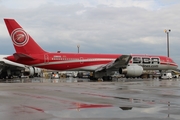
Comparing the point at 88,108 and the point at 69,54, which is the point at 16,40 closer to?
the point at 69,54

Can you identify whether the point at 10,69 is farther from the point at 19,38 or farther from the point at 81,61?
the point at 81,61

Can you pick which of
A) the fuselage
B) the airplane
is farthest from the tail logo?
the airplane

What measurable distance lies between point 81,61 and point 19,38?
8255mm

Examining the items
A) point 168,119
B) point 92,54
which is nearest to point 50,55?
point 92,54

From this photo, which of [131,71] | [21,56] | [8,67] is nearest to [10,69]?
[8,67]

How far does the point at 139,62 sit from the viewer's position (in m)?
36.4

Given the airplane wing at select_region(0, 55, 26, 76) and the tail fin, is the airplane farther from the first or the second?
the tail fin

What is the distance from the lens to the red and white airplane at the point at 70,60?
104 ft

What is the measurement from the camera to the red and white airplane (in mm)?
31641

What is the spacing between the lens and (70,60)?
110 feet

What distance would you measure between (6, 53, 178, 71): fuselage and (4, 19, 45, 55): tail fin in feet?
3.54

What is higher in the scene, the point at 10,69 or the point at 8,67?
the point at 8,67

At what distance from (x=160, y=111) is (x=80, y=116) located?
2.59 metres

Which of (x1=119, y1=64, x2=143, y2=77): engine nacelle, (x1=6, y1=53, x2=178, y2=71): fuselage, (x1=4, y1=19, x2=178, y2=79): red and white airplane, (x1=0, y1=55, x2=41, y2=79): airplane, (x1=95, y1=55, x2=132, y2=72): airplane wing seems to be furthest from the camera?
(x1=0, y1=55, x2=41, y2=79): airplane
